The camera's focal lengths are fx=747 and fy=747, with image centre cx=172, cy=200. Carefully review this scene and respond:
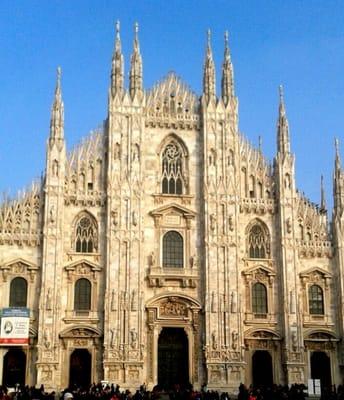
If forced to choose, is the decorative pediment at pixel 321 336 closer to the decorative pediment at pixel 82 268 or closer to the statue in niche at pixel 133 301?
the statue in niche at pixel 133 301

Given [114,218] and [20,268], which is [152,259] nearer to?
[114,218]

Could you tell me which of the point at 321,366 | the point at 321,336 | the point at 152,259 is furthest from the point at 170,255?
the point at 321,366

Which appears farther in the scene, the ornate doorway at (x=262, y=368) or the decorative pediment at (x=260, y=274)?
the decorative pediment at (x=260, y=274)

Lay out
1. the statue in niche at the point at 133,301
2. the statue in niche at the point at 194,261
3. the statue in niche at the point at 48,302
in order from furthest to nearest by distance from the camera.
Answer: the statue in niche at the point at 194,261, the statue in niche at the point at 133,301, the statue in niche at the point at 48,302

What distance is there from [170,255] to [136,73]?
11.7 meters

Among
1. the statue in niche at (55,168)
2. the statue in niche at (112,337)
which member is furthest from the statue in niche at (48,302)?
the statue in niche at (55,168)

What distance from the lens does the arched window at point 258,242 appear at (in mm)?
46344

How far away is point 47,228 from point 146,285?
6.71 m

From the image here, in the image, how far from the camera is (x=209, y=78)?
158ft

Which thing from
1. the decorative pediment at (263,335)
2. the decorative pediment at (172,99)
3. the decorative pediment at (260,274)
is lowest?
the decorative pediment at (263,335)

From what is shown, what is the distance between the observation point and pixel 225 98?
48281mm

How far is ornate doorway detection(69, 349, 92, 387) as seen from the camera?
42.5 m

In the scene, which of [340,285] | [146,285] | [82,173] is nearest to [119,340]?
[146,285]

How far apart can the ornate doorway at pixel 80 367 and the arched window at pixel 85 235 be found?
5.95m
